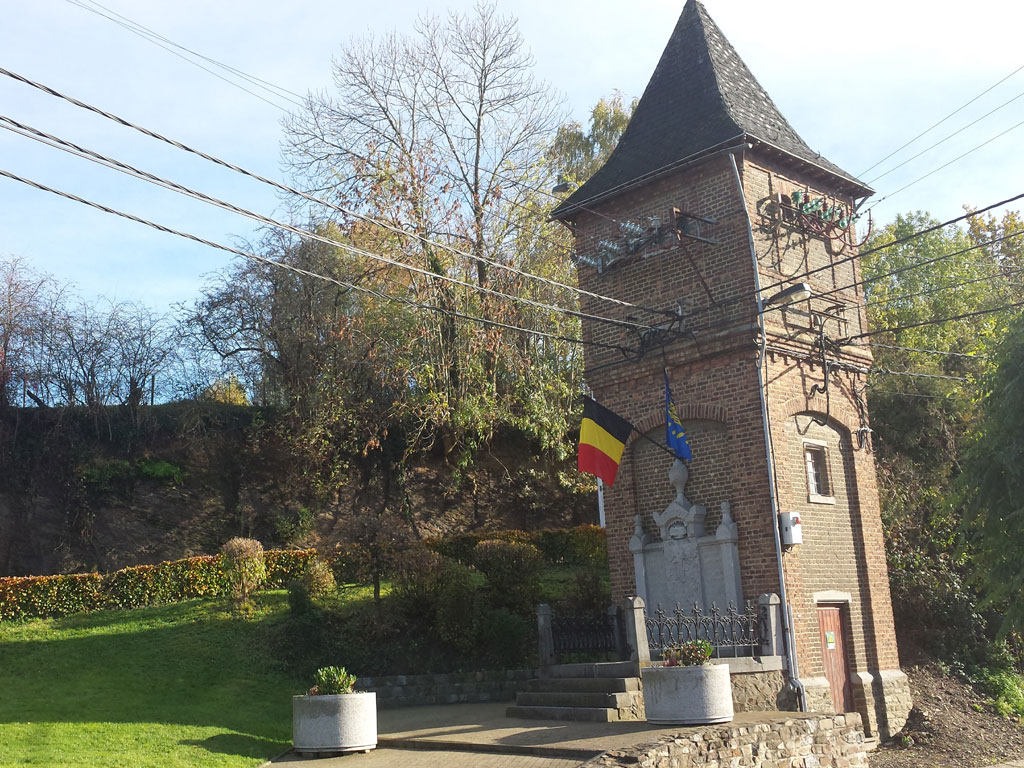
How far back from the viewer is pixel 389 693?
1723cm

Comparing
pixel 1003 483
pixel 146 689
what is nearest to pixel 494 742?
pixel 146 689

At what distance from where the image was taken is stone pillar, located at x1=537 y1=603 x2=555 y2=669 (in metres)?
15.9

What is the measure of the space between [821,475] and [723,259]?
14.1ft

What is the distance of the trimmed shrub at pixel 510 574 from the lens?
1994 cm

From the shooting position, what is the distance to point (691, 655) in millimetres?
12516

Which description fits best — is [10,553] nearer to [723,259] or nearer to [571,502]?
[571,502]

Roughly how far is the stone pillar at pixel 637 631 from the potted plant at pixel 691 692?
5.28 feet

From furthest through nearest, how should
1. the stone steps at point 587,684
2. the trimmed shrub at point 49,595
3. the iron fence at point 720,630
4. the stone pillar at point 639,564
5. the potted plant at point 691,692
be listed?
1. the trimmed shrub at point 49,595
2. the stone pillar at point 639,564
3. the iron fence at point 720,630
4. the stone steps at point 587,684
5. the potted plant at point 691,692

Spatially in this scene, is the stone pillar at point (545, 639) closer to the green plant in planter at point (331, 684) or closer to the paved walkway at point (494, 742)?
the paved walkway at point (494, 742)

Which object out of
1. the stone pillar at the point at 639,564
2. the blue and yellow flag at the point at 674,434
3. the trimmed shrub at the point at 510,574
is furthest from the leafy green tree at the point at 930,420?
the trimmed shrub at the point at 510,574

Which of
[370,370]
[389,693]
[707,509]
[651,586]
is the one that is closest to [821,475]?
[707,509]

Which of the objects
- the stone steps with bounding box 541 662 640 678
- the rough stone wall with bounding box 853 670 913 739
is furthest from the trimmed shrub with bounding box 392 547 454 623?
the rough stone wall with bounding box 853 670 913 739

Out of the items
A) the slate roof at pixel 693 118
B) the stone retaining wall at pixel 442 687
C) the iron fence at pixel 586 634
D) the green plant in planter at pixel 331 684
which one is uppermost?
the slate roof at pixel 693 118

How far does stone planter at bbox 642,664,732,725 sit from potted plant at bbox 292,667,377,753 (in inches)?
151
